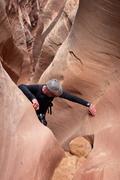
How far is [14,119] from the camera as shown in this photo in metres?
4.26

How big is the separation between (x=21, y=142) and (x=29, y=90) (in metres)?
1.33

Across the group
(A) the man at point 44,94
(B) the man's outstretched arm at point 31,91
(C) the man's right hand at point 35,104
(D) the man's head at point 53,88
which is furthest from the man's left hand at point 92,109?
(C) the man's right hand at point 35,104

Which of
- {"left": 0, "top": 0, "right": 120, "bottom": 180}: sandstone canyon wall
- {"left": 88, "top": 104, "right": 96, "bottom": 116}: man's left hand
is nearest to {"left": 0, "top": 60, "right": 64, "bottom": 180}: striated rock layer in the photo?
{"left": 0, "top": 0, "right": 120, "bottom": 180}: sandstone canyon wall

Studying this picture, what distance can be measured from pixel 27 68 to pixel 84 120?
19.9 feet

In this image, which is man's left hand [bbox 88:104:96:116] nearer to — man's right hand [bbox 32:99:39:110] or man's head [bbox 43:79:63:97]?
man's head [bbox 43:79:63:97]

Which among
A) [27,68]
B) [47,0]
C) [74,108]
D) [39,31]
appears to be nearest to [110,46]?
[74,108]

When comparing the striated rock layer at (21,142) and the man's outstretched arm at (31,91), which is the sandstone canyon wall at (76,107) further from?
the man's outstretched arm at (31,91)

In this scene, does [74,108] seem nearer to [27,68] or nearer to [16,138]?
[16,138]

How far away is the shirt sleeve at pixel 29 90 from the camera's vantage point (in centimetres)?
516

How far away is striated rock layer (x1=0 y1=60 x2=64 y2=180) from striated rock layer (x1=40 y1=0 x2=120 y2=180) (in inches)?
31.6

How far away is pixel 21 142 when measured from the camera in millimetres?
4180

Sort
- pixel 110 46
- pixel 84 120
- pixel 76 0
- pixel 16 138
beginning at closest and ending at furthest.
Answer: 1. pixel 16 138
2. pixel 84 120
3. pixel 110 46
4. pixel 76 0

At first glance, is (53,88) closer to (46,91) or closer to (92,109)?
(46,91)

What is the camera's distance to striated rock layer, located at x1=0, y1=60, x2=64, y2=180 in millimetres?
4012
